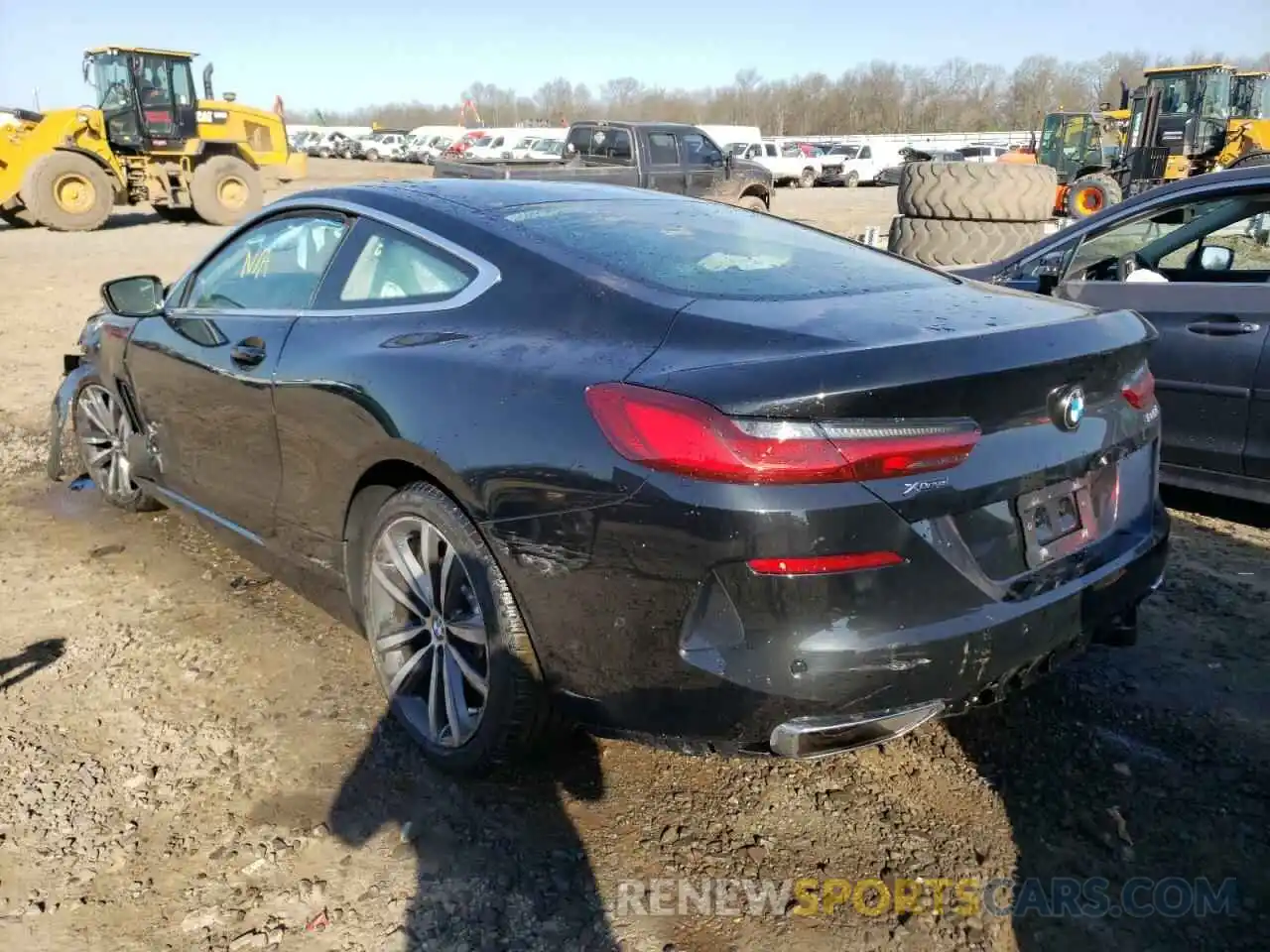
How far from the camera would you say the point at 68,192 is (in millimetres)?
19219

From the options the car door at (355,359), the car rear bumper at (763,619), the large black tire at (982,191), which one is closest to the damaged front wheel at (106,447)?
the car door at (355,359)

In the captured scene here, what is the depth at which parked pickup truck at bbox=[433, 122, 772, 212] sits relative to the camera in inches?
666

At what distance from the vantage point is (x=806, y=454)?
6.86 feet

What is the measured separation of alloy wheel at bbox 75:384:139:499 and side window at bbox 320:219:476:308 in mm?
1938

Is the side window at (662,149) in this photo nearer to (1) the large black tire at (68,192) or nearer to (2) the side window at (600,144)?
(2) the side window at (600,144)

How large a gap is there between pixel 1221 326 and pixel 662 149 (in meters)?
14.1

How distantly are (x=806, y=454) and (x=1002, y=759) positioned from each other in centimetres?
137

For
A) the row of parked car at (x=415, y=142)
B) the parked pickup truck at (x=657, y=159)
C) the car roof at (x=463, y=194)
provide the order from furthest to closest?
the row of parked car at (x=415, y=142)
the parked pickup truck at (x=657, y=159)
the car roof at (x=463, y=194)

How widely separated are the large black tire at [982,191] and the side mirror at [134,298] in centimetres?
599

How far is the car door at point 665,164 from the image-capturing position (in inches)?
678

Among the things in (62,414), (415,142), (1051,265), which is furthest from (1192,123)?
(415,142)

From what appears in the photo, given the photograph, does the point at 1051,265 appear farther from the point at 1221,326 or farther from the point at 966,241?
the point at 966,241

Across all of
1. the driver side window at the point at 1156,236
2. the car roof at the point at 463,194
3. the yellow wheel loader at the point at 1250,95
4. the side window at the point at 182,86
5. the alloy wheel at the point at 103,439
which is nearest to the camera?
the car roof at the point at 463,194

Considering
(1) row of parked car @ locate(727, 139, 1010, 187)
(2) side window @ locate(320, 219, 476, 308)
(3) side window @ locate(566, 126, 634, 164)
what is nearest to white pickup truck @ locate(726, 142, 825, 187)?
(1) row of parked car @ locate(727, 139, 1010, 187)
